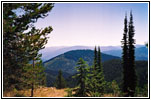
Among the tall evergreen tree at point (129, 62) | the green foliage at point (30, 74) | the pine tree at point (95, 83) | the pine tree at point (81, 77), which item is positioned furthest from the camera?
the tall evergreen tree at point (129, 62)

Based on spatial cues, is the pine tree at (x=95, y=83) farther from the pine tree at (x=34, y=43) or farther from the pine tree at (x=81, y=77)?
the pine tree at (x=34, y=43)

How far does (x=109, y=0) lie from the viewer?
11.4 meters

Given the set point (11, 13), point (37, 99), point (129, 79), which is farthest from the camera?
point (129, 79)

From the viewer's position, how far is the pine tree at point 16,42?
12837 mm

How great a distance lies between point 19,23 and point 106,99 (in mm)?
9496

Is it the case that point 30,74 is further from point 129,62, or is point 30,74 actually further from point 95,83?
point 129,62

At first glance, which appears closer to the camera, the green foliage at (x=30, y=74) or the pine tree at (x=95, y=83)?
the pine tree at (x=95, y=83)

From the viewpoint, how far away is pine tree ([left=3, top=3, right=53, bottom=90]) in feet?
42.1

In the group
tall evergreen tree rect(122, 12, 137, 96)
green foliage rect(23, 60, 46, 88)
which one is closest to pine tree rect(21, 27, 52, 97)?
green foliage rect(23, 60, 46, 88)

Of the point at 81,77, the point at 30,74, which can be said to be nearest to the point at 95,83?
the point at 81,77

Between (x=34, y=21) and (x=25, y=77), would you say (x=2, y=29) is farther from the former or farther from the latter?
(x=25, y=77)

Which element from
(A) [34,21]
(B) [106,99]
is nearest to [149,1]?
(B) [106,99]

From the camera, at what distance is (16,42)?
45.9ft

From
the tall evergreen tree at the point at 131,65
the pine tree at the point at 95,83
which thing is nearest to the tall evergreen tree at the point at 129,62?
the tall evergreen tree at the point at 131,65
